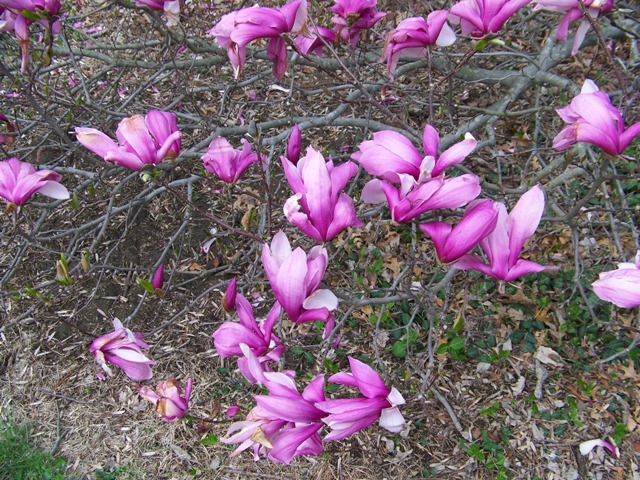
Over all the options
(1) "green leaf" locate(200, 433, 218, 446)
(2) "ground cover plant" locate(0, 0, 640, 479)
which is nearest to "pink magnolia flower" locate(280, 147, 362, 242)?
(2) "ground cover plant" locate(0, 0, 640, 479)

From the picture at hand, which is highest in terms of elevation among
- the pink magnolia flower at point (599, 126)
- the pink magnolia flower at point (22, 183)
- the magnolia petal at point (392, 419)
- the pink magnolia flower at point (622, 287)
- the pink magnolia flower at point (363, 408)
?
the pink magnolia flower at point (599, 126)

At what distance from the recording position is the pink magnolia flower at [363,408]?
2.88 ft

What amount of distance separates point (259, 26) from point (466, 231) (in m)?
0.63

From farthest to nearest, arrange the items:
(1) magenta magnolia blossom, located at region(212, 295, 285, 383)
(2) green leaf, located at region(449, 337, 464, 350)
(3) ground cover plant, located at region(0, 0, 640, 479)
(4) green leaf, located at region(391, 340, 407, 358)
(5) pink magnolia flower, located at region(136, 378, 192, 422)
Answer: (4) green leaf, located at region(391, 340, 407, 358) → (2) green leaf, located at region(449, 337, 464, 350) → (5) pink magnolia flower, located at region(136, 378, 192, 422) → (1) magenta magnolia blossom, located at region(212, 295, 285, 383) → (3) ground cover plant, located at region(0, 0, 640, 479)

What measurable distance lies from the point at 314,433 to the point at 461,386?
5.08ft

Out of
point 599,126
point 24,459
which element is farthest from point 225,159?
point 24,459

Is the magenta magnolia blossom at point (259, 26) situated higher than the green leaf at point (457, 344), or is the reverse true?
the magenta magnolia blossom at point (259, 26)

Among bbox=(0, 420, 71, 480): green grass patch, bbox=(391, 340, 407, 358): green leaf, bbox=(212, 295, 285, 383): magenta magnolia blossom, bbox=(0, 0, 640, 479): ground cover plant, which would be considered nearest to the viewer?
bbox=(0, 0, 640, 479): ground cover plant

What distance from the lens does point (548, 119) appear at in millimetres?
2994

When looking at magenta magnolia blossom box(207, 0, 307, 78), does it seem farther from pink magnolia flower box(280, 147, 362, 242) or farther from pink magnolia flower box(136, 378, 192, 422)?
pink magnolia flower box(136, 378, 192, 422)

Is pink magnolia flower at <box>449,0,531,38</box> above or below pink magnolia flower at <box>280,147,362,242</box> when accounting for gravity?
above

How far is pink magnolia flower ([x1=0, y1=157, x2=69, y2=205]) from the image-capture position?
1.30 meters

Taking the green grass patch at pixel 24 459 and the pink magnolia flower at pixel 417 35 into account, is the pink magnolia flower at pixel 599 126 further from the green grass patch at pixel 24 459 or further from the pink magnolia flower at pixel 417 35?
the green grass patch at pixel 24 459

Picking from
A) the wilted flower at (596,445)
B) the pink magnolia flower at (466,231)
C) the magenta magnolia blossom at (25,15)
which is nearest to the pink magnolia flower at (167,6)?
the magenta magnolia blossom at (25,15)
